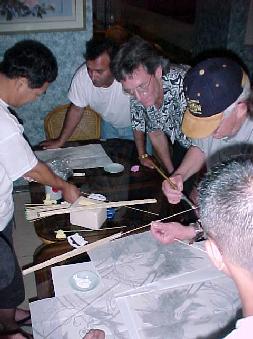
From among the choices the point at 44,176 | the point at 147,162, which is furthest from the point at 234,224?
the point at 147,162

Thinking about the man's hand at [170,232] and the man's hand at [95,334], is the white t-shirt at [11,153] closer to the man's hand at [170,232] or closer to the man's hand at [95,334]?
the man's hand at [170,232]

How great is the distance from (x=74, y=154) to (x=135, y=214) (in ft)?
2.25

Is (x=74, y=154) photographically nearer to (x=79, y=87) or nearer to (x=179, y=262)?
(x=79, y=87)

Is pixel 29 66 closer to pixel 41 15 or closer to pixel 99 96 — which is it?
pixel 99 96

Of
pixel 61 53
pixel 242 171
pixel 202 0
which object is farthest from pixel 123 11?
pixel 242 171

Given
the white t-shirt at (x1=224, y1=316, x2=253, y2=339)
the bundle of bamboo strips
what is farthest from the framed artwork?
the white t-shirt at (x1=224, y1=316, x2=253, y2=339)

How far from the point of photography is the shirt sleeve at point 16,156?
1.74 metres

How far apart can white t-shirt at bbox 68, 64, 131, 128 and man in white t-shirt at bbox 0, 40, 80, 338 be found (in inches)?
35.9

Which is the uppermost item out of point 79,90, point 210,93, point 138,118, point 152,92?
point 210,93

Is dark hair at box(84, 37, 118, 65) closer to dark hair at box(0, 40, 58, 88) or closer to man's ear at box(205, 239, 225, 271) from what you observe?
dark hair at box(0, 40, 58, 88)

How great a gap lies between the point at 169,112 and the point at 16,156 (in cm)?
97

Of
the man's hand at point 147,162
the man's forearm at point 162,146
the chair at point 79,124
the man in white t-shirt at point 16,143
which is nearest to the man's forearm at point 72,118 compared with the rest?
the chair at point 79,124

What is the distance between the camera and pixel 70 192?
189 cm

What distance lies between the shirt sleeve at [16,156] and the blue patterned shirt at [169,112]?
852 mm
